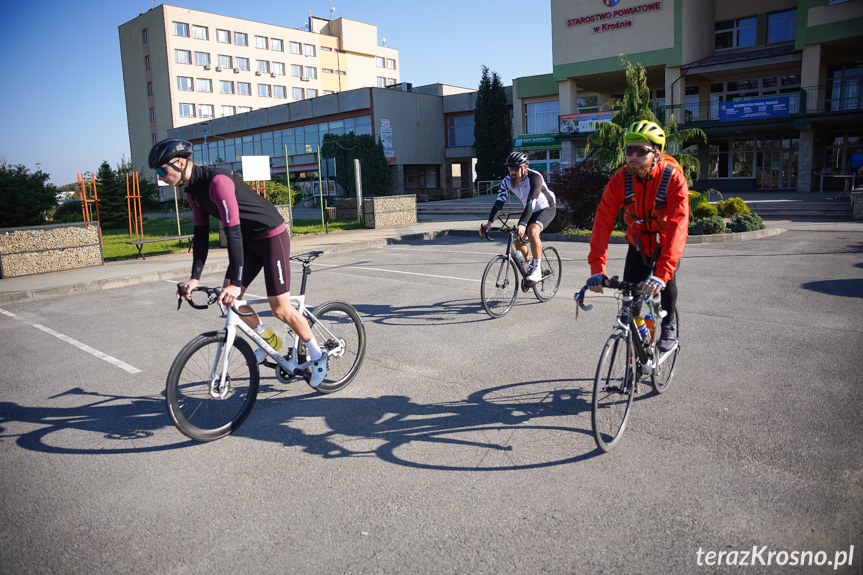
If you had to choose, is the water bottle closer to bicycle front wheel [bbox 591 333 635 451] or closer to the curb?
bicycle front wheel [bbox 591 333 635 451]

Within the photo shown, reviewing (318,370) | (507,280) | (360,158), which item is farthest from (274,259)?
(360,158)

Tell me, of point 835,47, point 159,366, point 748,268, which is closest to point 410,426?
point 159,366

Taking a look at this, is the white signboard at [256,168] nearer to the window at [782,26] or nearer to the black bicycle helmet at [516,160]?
the black bicycle helmet at [516,160]

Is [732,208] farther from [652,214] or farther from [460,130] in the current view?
[460,130]

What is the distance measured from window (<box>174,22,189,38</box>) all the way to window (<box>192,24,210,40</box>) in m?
0.77

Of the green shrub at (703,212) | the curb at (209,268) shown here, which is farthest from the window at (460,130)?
the green shrub at (703,212)

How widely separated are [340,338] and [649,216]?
2.71 metres

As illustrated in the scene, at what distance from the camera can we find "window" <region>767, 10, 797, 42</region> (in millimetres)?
35281

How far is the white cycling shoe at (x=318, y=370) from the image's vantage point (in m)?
4.70

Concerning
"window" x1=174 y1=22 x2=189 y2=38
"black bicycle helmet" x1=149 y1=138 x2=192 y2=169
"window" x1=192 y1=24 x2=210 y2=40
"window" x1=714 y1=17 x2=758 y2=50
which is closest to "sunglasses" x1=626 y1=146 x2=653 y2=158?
"black bicycle helmet" x1=149 y1=138 x2=192 y2=169

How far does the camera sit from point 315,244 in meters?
16.0

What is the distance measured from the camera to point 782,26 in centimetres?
3569

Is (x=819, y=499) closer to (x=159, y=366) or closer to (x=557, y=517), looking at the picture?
(x=557, y=517)

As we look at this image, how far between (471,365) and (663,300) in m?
1.94
